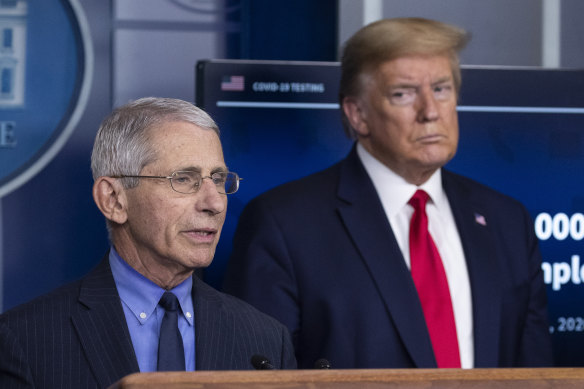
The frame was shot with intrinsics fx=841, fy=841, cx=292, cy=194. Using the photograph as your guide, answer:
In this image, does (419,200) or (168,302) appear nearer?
(168,302)

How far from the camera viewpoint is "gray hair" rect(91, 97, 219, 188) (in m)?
1.75

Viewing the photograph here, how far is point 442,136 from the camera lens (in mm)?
2502

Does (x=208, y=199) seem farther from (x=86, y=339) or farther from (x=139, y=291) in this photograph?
(x=86, y=339)

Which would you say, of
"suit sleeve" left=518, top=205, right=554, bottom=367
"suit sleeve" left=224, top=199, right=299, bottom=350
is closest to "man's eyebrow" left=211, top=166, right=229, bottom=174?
"suit sleeve" left=224, top=199, right=299, bottom=350

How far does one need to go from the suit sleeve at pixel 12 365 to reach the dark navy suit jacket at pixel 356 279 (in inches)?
36.6

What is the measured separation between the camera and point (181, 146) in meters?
1.74

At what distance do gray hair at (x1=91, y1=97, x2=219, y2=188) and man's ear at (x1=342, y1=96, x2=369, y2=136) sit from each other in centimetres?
89

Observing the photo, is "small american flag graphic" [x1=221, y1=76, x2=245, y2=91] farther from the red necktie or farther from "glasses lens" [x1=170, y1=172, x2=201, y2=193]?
"glasses lens" [x1=170, y1=172, x2=201, y2=193]

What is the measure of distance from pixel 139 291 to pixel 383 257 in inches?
36.7

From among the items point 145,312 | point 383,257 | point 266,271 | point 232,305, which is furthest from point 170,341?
point 383,257

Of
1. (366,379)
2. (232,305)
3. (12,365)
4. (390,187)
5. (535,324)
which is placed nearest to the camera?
(366,379)

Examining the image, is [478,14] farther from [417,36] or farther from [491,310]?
[491,310]

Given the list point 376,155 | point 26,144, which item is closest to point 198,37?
point 26,144

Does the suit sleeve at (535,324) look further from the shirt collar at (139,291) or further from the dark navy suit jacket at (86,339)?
the shirt collar at (139,291)
